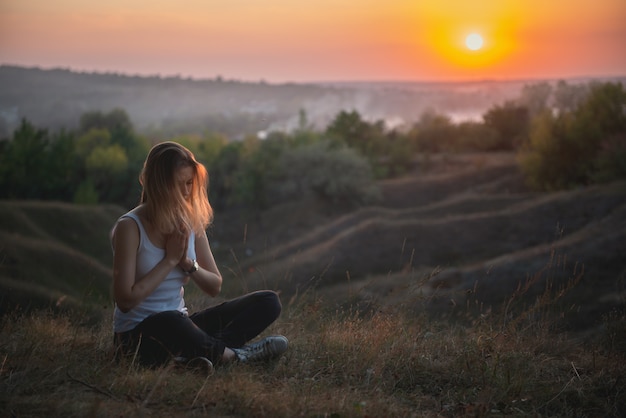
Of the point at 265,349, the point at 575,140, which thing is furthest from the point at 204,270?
the point at 575,140

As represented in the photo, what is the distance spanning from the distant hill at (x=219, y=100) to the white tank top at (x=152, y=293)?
279 feet

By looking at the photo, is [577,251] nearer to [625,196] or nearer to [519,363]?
[625,196]

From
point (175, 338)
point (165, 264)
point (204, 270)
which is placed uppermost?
point (165, 264)

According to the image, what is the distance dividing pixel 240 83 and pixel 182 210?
167m

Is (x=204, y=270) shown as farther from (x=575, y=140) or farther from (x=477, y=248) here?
(x=575, y=140)

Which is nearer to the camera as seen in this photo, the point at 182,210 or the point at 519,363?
the point at 182,210

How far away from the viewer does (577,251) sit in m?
27.0

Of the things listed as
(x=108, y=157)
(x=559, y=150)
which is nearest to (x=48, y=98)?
(x=108, y=157)

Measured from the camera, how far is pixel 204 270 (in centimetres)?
472

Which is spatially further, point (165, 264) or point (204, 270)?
point (204, 270)

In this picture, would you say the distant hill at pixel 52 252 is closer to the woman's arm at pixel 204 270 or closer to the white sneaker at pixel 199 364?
the woman's arm at pixel 204 270

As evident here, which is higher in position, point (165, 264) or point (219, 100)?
point (219, 100)

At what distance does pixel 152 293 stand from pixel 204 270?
1.33 feet

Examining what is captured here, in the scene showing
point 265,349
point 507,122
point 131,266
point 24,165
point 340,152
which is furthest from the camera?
point 507,122
